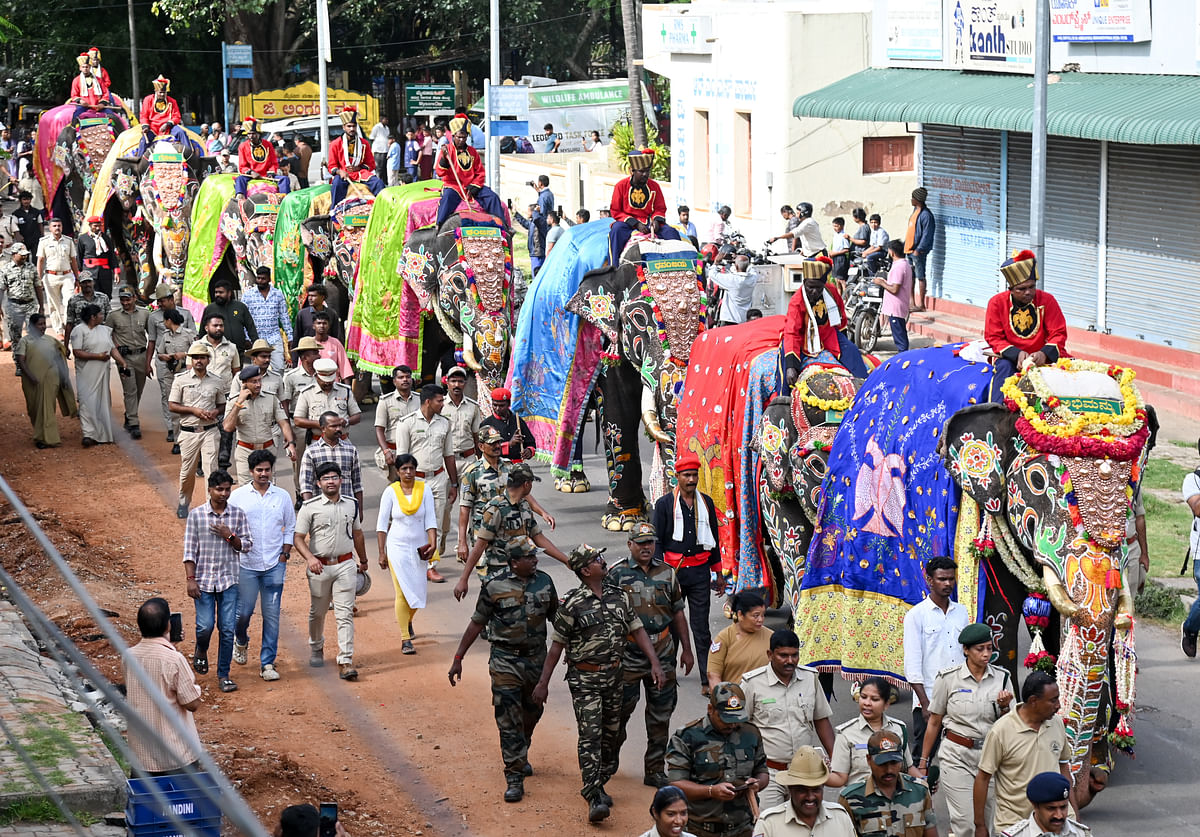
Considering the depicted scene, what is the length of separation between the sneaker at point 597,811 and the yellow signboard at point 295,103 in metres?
35.9

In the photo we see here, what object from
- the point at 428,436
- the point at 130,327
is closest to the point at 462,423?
the point at 428,436

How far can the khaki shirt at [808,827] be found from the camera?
21.4 feet

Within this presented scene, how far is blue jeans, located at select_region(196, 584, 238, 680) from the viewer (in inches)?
433

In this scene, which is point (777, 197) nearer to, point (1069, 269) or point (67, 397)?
point (1069, 269)

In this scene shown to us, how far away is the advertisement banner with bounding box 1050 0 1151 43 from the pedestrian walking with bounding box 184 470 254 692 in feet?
42.2

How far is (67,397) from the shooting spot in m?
19.0

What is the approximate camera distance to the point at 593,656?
29.0 ft

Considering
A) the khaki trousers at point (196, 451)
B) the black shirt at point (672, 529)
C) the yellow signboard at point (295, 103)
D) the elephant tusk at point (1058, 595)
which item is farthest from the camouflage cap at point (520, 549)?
the yellow signboard at point (295, 103)

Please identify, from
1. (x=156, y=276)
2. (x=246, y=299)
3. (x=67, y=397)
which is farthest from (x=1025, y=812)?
(x=156, y=276)

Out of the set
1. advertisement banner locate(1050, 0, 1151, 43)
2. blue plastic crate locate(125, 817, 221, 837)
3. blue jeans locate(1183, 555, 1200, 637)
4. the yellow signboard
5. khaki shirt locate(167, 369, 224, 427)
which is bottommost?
blue jeans locate(1183, 555, 1200, 637)

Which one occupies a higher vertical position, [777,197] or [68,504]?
[777,197]

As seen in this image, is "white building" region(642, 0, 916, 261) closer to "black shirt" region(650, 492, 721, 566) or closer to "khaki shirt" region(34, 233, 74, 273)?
"khaki shirt" region(34, 233, 74, 273)

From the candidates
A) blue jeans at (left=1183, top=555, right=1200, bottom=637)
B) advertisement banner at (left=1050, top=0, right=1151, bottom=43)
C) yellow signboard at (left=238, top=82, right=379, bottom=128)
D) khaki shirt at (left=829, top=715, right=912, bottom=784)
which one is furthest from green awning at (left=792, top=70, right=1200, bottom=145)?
yellow signboard at (left=238, top=82, right=379, bottom=128)

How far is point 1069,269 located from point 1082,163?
131 cm
